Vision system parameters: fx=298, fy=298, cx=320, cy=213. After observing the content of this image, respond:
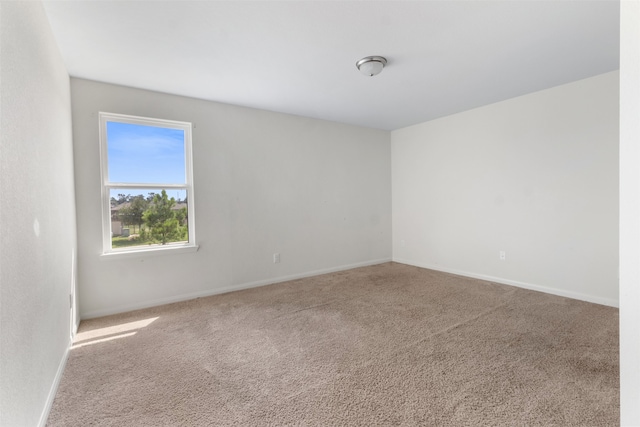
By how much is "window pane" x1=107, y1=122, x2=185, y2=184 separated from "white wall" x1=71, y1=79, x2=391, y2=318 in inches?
6.2

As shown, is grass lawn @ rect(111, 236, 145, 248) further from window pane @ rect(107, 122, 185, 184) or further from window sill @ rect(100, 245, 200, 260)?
window pane @ rect(107, 122, 185, 184)

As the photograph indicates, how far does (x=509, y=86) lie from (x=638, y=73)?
9.72 feet

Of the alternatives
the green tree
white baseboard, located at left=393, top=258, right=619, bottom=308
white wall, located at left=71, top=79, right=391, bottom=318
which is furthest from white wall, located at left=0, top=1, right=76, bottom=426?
white baseboard, located at left=393, top=258, right=619, bottom=308

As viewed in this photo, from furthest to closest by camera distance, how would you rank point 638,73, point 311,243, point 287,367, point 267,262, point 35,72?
1. point 311,243
2. point 267,262
3. point 287,367
4. point 35,72
5. point 638,73

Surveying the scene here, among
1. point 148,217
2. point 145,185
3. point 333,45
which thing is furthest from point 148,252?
point 333,45

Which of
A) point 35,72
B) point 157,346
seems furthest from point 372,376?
point 35,72

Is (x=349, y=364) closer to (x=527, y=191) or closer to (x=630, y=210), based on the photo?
(x=630, y=210)

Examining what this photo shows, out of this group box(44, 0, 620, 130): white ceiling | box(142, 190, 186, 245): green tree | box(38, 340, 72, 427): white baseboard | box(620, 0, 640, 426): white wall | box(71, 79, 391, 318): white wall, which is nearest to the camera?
box(620, 0, 640, 426): white wall

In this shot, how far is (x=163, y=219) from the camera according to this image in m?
3.44

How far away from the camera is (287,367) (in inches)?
81.5

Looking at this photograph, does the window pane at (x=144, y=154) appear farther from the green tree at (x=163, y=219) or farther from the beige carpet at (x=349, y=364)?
the beige carpet at (x=349, y=364)

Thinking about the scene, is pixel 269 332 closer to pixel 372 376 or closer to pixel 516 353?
pixel 372 376

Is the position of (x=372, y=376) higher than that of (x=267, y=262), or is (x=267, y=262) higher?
(x=267, y=262)

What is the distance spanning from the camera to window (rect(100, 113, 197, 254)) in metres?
3.12
